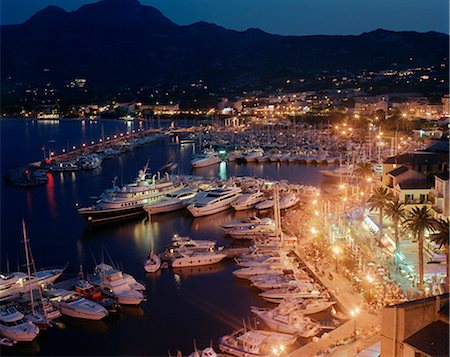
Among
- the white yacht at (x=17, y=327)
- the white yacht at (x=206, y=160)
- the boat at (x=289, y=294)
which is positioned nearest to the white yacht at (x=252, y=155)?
the white yacht at (x=206, y=160)

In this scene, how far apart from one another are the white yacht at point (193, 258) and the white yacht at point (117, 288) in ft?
8.01

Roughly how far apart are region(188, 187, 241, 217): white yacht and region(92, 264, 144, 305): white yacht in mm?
8808

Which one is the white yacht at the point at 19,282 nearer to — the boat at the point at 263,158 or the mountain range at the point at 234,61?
the boat at the point at 263,158

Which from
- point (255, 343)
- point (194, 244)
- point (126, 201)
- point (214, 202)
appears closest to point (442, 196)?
point (255, 343)

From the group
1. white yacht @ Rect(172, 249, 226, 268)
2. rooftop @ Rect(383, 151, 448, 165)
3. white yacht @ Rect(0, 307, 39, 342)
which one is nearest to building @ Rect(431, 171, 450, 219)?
rooftop @ Rect(383, 151, 448, 165)

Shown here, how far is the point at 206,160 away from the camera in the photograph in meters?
38.6

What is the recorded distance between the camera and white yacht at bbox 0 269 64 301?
563 inches

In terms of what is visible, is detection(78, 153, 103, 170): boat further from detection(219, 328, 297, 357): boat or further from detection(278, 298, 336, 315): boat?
detection(219, 328, 297, 357): boat

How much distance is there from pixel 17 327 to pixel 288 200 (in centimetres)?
1421

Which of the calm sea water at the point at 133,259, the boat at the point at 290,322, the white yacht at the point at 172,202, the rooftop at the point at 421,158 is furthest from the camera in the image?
the white yacht at the point at 172,202

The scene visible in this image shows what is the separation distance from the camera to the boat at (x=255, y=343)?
1082cm

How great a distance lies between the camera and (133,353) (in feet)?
38.9

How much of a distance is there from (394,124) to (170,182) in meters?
29.0

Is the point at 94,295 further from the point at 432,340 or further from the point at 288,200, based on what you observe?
the point at 288,200
